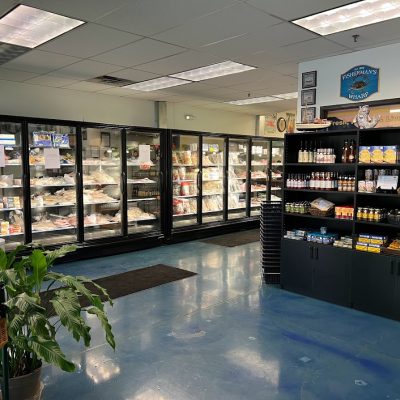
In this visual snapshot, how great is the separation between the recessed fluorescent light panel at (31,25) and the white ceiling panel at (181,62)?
57.7 inches

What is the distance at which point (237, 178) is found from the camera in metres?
9.40

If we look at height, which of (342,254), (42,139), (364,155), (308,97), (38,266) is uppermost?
(308,97)

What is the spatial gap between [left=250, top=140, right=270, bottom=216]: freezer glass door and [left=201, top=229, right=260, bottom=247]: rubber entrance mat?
42.7 inches

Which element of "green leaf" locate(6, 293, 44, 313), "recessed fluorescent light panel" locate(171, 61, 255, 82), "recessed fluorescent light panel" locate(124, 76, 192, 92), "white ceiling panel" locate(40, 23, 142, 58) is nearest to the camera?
"green leaf" locate(6, 293, 44, 313)

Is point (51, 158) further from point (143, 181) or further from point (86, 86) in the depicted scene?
point (143, 181)

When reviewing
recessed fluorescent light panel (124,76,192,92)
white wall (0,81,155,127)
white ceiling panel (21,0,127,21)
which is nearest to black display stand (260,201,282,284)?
recessed fluorescent light panel (124,76,192,92)

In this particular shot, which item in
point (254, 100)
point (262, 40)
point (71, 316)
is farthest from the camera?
point (254, 100)

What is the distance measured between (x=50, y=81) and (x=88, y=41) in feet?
8.09

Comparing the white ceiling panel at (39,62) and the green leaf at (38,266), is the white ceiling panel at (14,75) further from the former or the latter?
the green leaf at (38,266)

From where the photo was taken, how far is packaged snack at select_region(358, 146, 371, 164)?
4.30m

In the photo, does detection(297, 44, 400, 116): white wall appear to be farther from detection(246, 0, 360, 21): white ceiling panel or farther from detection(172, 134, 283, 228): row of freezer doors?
detection(172, 134, 283, 228): row of freezer doors

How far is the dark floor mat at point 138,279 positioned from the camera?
495 cm

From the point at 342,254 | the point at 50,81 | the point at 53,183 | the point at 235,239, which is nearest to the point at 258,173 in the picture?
the point at 235,239

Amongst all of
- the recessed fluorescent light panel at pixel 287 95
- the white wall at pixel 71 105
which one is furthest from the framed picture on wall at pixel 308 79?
the white wall at pixel 71 105
